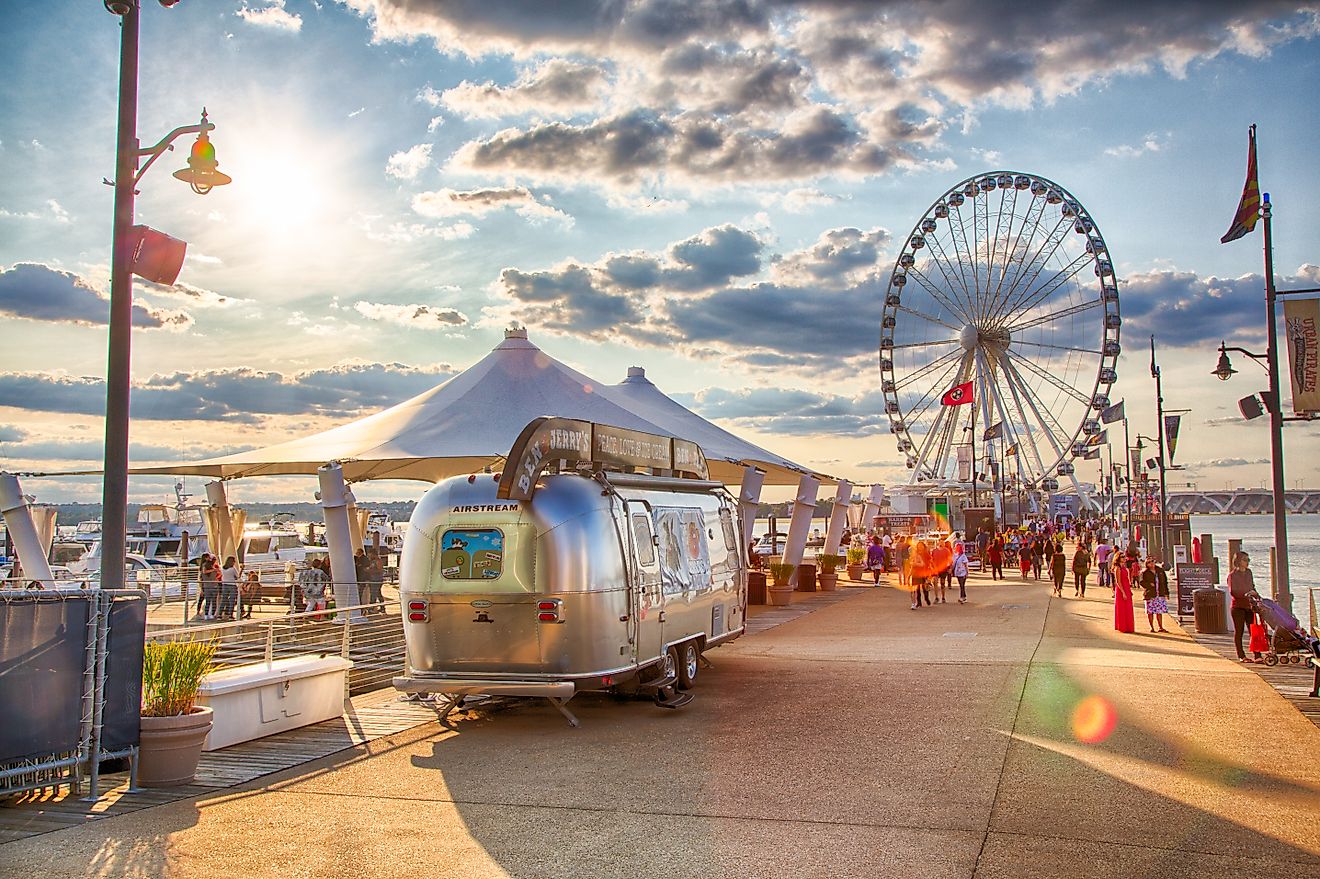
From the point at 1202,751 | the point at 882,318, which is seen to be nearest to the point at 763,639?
the point at 1202,751

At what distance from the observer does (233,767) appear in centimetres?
945

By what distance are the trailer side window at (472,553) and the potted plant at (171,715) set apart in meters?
2.49

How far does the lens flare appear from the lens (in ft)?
34.2

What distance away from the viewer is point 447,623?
11148mm

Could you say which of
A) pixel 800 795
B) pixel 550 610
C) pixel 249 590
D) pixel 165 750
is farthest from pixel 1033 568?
pixel 165 750

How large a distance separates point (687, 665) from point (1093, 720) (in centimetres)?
447

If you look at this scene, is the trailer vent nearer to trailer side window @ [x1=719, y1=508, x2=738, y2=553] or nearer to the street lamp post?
the street lamp post

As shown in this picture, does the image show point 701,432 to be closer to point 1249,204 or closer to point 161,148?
point 1249,204

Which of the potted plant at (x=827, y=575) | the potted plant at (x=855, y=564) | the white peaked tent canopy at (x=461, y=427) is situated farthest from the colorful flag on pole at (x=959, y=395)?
the white peaked tent canopy at (x=461, y=427)

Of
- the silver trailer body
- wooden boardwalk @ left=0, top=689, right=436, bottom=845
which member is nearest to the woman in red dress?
the silver trailer body

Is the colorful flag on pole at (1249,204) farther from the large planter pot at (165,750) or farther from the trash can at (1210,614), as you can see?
the large planter pot at (165,750)

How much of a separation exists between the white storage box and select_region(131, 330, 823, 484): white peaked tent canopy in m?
6.96

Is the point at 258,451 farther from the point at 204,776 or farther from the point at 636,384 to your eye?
the point at 204,776

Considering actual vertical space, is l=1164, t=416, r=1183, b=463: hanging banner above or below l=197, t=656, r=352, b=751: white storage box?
above
